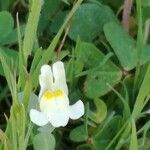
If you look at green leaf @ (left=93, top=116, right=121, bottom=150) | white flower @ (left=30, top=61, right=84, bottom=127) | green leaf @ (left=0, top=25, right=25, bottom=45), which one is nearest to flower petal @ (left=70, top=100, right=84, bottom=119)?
white flower @ (left=30, top=61, right=84, bottom=127)

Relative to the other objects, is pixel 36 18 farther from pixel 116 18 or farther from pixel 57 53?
pixel 116 18

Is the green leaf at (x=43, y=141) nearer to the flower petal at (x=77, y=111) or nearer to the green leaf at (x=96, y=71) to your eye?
the flower petal at (x=77, y=111)

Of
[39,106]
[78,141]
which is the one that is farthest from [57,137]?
[39,106]

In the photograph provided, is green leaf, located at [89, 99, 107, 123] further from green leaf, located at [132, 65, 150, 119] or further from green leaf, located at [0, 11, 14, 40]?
green leaf, located at [0, 11, 14, 40]

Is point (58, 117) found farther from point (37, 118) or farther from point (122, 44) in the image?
point (122, 44)

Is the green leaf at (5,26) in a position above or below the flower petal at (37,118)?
above

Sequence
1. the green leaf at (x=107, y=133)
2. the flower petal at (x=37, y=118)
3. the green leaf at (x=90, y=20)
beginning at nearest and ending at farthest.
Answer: the flower petal at (x=37, y=118), the green leaf at (x=107, y=133), the green leaf at (x=90, y=20)

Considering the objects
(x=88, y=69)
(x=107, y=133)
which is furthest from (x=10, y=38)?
(x=107, y=133)

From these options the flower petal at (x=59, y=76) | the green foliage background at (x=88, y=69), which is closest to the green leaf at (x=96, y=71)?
the green foliage background at (x=88, y=69)
